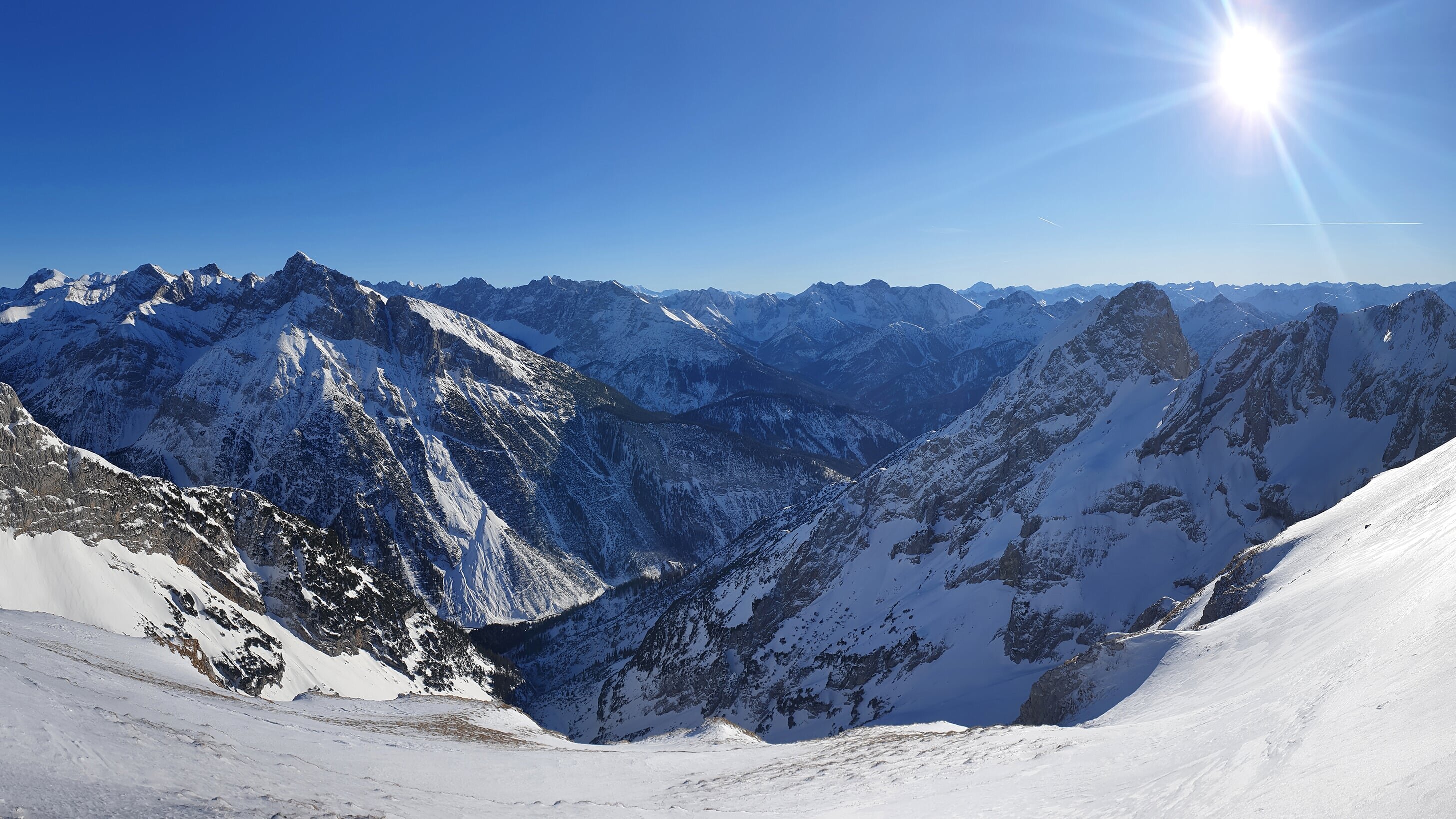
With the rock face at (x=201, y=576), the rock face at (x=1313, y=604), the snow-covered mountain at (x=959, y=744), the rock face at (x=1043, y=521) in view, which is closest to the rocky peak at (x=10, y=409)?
the rock face at (x=201, y=576)

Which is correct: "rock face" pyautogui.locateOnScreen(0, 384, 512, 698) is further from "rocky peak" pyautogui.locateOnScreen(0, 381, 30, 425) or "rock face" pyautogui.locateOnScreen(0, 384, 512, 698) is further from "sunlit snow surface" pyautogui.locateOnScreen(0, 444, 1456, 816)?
"sunlit snow surface" pyautogui.locateOnScreen(0, 444, 1456, 816)

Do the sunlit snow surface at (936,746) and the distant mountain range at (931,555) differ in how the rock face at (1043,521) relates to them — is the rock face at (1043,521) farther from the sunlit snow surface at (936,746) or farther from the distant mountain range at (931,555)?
the sunlit snow surface at (936,746)

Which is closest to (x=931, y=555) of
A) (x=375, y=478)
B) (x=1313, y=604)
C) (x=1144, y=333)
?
(x=1144, y=333)

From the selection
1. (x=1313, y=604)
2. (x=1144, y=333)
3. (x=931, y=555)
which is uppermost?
(x=1144, y=333)

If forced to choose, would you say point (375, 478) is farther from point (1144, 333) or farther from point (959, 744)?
point (959, 744)

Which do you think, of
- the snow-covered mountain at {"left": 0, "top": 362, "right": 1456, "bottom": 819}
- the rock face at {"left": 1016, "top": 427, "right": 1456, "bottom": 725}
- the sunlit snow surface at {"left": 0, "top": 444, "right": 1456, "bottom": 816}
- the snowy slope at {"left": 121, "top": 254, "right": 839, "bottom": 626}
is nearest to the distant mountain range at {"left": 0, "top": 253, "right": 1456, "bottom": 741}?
the rock face at {"left": 1016, "top": 427, "right": 1456, "bottom": 725}
